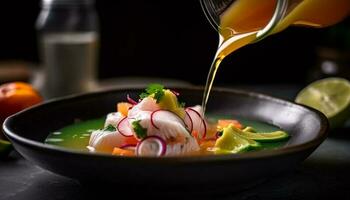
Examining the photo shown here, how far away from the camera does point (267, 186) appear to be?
1.54 meters

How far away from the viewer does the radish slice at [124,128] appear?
1.54 m

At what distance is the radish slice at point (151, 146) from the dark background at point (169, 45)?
2872 millimetres

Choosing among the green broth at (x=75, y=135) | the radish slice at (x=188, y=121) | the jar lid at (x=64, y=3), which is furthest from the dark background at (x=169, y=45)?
the radish slice at (x=188, y=121)

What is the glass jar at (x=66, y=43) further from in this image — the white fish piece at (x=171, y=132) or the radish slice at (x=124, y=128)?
the white fish piece at (x=171, y=132)

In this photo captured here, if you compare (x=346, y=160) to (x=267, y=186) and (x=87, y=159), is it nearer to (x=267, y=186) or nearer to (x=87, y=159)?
(x=267, y=186)

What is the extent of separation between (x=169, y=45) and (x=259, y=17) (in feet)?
8.63

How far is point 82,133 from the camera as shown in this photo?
182 cm

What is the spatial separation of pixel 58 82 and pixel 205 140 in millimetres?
1728

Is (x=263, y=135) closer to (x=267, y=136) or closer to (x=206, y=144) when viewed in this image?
(x=267, y=136)

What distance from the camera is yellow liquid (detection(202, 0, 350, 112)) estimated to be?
178 centimetres

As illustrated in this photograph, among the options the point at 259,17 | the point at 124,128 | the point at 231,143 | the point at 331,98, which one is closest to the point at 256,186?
the point at 231,143

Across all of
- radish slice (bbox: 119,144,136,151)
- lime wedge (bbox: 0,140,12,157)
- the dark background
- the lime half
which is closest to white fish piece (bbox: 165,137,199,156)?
radish slice (bbox: 119,144,136,151)

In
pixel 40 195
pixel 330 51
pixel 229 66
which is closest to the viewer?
pixel 40 195

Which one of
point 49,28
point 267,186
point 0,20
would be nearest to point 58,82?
point 49,28
